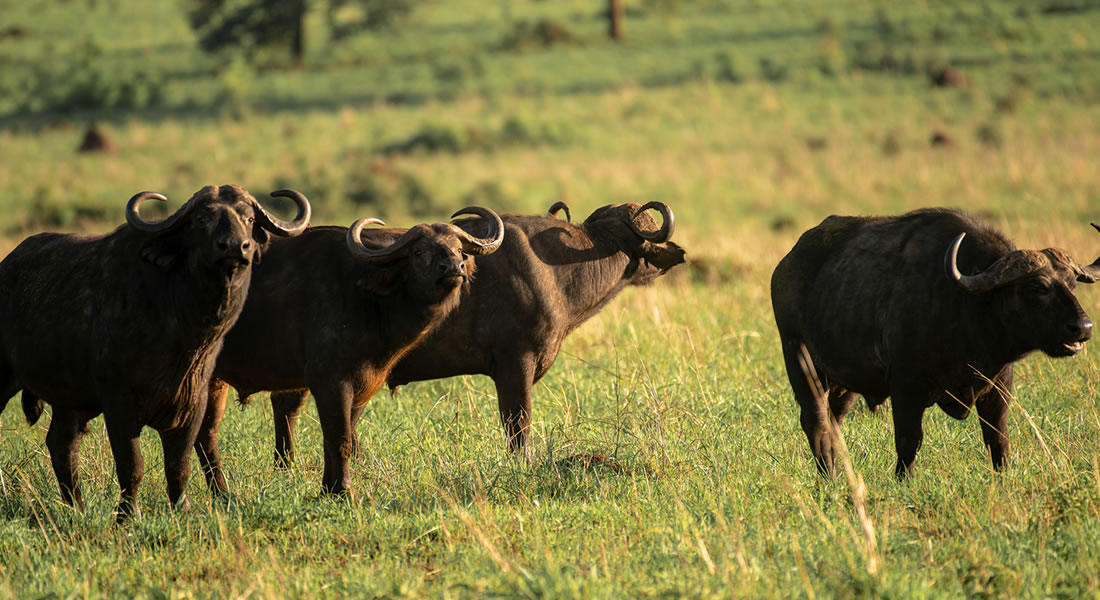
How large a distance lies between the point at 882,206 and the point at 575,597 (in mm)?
21222

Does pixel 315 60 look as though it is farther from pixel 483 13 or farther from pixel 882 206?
pixel 882 206

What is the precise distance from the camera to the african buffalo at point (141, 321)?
6.98 meters

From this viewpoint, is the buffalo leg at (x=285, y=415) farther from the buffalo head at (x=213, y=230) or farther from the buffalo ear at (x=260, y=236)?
the buffalo head at (x=213, y=230)

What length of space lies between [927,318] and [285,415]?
4.66 metres

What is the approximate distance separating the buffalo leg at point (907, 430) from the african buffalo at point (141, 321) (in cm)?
387

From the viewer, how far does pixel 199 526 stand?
22.5ft

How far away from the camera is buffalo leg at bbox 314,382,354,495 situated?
7695 millimetres

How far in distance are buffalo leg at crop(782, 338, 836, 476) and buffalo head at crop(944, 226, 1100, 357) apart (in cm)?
134

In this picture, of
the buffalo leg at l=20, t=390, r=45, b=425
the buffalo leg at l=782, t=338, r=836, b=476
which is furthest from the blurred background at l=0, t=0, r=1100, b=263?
the buffalo leg at l=20, t=390, r=45, b=425

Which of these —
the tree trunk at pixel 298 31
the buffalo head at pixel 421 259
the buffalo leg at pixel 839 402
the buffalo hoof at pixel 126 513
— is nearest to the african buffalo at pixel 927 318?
the buffalo leg at pixel 839 402

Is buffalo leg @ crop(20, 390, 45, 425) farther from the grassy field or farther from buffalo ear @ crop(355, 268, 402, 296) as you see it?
buffalo ear @ crop(355, 268, 402, 296)

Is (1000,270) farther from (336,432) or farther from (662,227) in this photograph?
(336,432)

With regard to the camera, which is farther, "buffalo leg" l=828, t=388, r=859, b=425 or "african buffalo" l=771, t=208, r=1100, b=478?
"buffalo leg" l=828, t=388, r=859, b=425

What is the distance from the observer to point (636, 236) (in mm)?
9977
